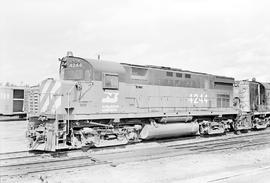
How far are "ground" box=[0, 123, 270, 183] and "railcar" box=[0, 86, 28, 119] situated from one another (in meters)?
17.9

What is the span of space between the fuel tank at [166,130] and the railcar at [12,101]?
1510 centimetres

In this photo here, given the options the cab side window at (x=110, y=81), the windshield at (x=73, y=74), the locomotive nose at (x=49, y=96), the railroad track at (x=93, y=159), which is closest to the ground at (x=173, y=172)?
the railroad track at (x=93, y=159)

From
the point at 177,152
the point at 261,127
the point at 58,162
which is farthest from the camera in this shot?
the point at 261,127

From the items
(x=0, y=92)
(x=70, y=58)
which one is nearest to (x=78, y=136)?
(x=70, y=58)

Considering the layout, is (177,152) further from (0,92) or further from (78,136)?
(0,92)

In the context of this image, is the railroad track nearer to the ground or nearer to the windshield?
the ground

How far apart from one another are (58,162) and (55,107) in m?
2.03

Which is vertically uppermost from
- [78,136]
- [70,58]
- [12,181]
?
[70,58]

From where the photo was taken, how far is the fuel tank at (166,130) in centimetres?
1161

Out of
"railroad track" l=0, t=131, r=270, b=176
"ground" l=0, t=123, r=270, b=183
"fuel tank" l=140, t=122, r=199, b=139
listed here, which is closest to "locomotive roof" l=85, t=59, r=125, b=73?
"fuel tank" l=140, t=122, r=199, b=139

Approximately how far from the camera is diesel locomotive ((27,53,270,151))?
9.38 meters

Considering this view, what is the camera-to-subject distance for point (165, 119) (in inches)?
480

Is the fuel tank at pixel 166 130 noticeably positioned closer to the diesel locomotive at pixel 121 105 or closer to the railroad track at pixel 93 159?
the diesel locomotive at pixel 121 105

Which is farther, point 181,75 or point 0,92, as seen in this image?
point 0,92
